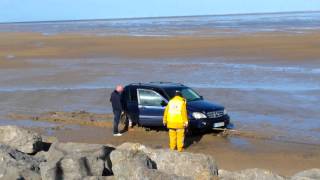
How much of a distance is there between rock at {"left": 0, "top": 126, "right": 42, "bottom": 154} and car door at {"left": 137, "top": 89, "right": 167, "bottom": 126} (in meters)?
6.43

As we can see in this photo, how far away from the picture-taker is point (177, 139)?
15508 mm

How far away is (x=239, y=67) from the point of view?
3522 cm

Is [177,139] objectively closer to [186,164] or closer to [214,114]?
[214,114]

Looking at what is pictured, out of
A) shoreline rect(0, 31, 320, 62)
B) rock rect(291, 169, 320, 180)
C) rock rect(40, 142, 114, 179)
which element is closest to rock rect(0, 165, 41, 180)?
rock rect(40, 142, 114, 179)

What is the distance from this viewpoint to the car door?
18.4m

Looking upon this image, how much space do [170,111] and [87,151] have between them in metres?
4.56

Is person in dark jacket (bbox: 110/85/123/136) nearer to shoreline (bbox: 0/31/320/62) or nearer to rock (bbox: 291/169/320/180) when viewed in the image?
rock (bbox: 291/169/320/180)

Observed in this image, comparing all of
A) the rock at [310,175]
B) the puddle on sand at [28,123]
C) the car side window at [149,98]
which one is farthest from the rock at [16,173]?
the puddle on sand at [28,123]

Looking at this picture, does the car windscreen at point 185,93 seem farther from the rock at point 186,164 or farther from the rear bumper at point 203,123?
the rock at point 186,164

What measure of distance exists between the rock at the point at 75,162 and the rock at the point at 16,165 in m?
0.20

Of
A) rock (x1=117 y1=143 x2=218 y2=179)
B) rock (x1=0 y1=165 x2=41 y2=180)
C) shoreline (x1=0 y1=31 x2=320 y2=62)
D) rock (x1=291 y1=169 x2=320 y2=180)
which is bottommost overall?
rock (x1=291 y1=169 x2=320 y2=180)

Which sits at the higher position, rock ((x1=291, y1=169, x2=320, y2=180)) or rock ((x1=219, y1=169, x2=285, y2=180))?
rock ((x1=219, y1=169, x2=285, y2=180))

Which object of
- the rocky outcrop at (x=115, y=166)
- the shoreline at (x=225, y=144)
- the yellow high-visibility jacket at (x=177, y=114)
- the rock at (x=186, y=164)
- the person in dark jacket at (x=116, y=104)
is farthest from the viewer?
the person in dark jacket at (x=116, y=104)

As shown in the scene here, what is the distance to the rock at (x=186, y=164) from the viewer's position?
10.3 m
